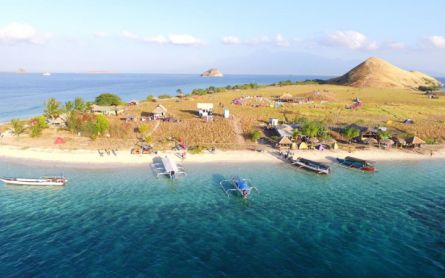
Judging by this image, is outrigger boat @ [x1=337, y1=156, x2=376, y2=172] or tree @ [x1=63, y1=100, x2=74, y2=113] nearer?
outrigger boat @ [x1=337, y1=156, x2=376, y2=172]

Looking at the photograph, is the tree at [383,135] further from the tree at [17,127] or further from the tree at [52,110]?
the tree at [17,127]

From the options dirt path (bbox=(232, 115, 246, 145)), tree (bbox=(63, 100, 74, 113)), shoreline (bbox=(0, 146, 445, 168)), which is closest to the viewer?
shoreline (bbox=(0, 146, 445, 168))

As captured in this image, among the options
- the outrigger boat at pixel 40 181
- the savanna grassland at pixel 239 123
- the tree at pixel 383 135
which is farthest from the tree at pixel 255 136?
the outrigger boat at pixel 40 181

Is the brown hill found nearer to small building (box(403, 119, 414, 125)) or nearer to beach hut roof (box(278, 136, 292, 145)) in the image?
small building (box(403, 119, 414, 125))

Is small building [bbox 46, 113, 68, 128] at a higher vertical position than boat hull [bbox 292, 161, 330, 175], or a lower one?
higher

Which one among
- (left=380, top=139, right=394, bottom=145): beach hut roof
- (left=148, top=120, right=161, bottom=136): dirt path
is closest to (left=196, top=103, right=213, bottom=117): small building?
(left=148, top=120, right=161, bottom=136): dirt path

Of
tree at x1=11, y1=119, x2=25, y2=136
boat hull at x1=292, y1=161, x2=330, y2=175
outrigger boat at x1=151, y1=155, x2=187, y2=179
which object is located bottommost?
outrigger boat at x1=151, y1=155, x2=187, y2=179
